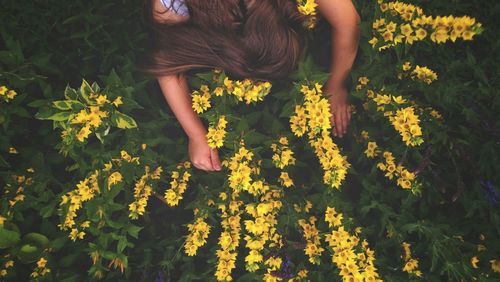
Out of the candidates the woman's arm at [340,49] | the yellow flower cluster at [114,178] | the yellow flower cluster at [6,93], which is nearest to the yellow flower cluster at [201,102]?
the yellow flower cluster at [114,178]

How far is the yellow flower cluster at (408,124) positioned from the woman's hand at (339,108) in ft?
1.63

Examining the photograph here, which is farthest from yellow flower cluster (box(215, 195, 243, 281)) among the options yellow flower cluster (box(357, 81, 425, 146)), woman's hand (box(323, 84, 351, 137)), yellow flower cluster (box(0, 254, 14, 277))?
yellow flower cluster (box(0, 254, 14, 277))

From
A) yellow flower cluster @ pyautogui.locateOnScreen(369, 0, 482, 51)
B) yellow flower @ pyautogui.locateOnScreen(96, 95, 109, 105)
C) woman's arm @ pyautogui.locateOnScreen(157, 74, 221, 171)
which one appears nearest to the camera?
yellow flower cluster @ pyautogui.locateOnScreen(369, 0, 482, 51)

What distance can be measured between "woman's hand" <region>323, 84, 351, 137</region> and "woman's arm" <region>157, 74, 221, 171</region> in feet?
2.18

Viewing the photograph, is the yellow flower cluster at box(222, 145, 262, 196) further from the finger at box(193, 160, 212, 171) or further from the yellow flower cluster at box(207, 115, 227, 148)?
the finger at box(193, 160, 212, 171)

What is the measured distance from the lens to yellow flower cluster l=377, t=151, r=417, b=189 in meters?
1.47

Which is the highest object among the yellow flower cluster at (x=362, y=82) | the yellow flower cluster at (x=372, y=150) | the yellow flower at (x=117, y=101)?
the yellow flower cluster at (x=362, y=82)

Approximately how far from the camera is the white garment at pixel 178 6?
1.56 meters

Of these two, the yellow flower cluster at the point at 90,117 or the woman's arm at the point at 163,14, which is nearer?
the yellow flower cluster at the point at 90,117

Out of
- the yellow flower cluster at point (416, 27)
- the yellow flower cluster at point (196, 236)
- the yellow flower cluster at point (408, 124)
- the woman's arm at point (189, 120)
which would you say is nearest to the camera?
the yellow flower cluster at point (416, 27)

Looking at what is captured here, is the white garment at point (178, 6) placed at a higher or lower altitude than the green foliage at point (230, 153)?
higher

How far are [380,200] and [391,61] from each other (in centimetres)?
67

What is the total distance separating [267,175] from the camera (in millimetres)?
1793

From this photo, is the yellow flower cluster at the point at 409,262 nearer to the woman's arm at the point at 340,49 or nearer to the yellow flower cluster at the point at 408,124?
the yellow flower cluster at the point at 408,124
